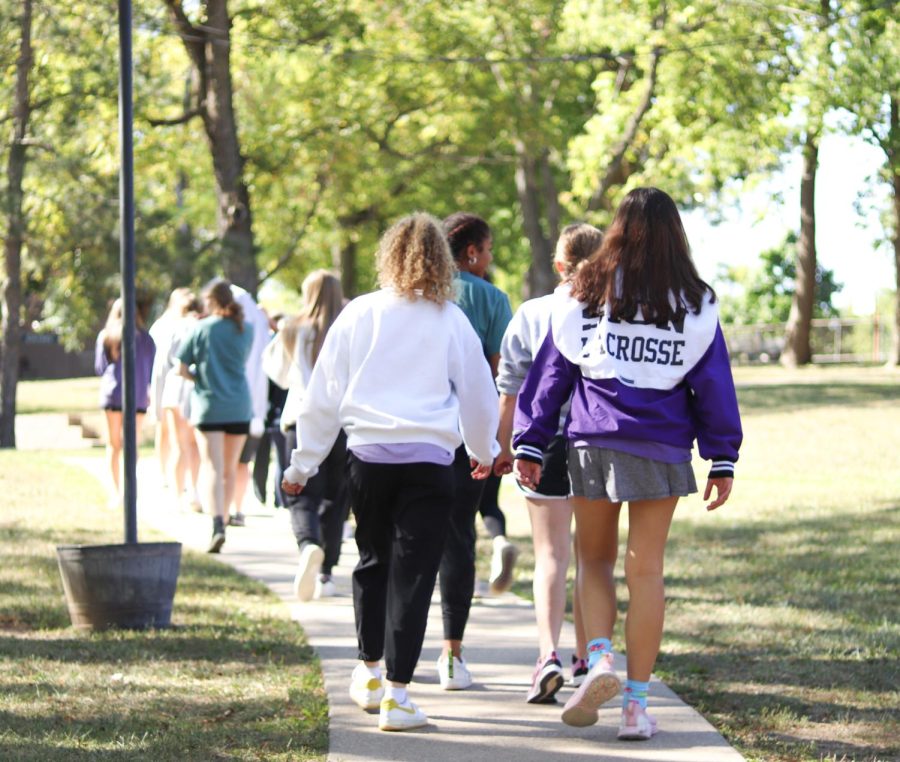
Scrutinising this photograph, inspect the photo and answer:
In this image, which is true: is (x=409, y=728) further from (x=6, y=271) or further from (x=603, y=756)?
(x=6, y=271)

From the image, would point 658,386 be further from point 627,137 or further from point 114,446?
point 627,137

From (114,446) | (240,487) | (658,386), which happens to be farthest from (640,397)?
(114,446)

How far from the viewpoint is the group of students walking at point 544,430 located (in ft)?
17.2

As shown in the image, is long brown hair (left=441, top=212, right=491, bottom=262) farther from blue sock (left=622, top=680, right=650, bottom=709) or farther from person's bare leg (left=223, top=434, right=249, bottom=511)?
person's bare leg (left=223, top=434, right=249, bottom=511)

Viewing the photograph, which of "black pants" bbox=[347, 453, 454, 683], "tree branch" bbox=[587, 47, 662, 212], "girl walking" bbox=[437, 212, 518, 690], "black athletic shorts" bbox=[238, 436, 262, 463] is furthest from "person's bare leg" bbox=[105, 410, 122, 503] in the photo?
"tree branch" bbox=[587, 47, 662, 212]

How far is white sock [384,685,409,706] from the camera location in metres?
5.59

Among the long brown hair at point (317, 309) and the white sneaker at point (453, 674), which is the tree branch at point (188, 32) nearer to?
the long brown hair at point (317, 309)

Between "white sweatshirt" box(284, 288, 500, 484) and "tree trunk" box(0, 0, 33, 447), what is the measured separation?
1729cm

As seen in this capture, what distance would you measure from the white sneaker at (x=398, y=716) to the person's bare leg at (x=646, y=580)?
2.76 feet

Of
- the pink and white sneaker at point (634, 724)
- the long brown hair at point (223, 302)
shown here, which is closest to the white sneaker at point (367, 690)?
the pink and white sneaker at point (634, 724)

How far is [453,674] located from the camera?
6320mm

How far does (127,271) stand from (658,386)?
A: 3.65m

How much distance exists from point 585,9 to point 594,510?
2003 centimetres

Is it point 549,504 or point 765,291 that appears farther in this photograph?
point 765,291
